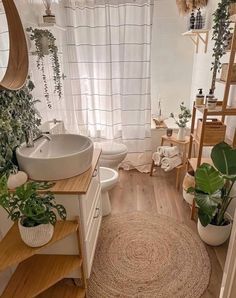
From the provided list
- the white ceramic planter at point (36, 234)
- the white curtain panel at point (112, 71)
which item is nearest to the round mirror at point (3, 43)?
the white ceramic planter at point (36, 234)

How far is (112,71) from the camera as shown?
2654 mm

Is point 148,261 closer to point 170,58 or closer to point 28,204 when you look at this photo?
point 28,204

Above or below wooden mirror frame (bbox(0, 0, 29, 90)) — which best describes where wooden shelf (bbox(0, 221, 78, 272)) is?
below

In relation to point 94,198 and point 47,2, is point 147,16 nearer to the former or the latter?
point 47,2

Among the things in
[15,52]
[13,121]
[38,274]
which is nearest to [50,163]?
[13,121]

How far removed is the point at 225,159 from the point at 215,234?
24.7 inches

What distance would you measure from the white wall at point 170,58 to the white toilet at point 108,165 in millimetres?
1220

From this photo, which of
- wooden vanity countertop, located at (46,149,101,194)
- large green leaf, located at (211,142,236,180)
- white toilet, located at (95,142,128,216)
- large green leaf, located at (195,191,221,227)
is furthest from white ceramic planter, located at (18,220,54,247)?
large green leaf, located at (211,142,236,180)

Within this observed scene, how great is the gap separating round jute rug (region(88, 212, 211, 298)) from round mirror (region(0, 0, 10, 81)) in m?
1.49

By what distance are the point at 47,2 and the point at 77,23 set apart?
0.64 meters

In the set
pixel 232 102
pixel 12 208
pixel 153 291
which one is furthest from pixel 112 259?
pixel 232 102

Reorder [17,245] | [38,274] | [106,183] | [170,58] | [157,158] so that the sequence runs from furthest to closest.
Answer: [170,58]
[157,158]
[106,183]
[38,274]
[17,245]

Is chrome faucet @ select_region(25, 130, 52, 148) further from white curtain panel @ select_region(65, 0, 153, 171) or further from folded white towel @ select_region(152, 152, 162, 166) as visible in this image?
folded white towel @ select_region(152, 152, 162, 166)

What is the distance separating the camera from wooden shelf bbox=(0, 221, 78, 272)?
1.09 m
